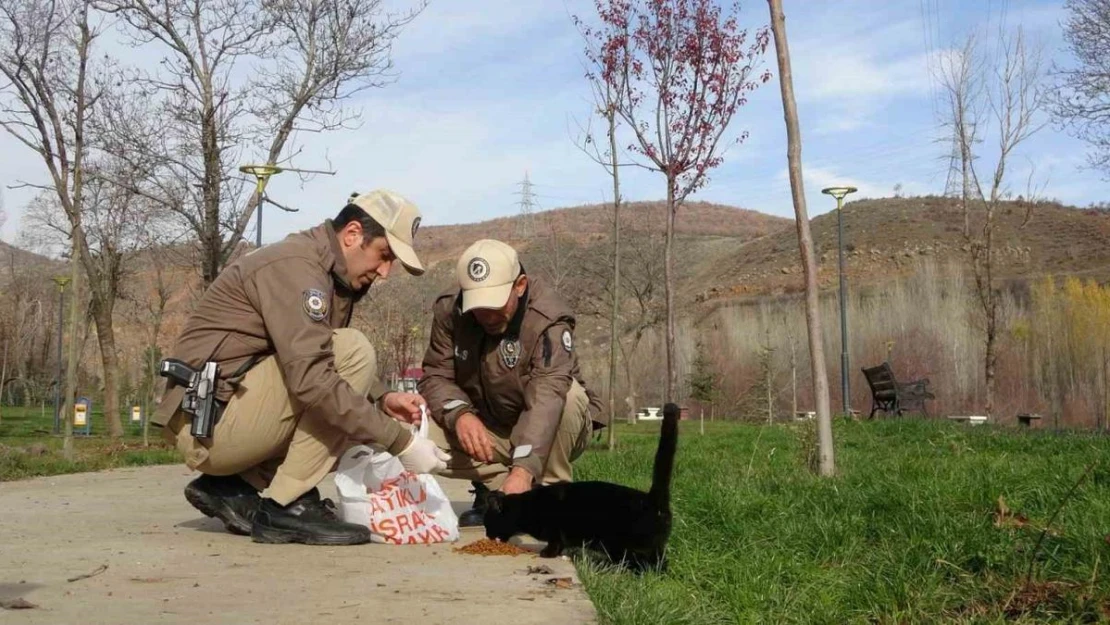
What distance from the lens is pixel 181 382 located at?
435cm

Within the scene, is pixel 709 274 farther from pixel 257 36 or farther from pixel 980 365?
pixel 257 36

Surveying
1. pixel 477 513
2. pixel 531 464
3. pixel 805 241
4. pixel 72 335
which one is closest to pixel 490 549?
pixel 531 464

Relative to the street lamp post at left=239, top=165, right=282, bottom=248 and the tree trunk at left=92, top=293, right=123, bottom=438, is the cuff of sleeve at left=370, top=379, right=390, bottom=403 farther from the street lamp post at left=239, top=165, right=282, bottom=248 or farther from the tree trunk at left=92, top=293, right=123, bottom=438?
the tree trunk at left=92, top=293, right=123, bottom=438

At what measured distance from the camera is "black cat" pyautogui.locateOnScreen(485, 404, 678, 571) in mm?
3742

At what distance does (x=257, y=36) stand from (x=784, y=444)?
1120cm

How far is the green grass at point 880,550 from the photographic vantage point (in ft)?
10.4

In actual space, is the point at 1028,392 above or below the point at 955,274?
below

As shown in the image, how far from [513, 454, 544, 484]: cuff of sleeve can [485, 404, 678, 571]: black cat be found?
0.95ft

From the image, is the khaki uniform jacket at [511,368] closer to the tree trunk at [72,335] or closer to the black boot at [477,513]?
the black boot at [477,513]

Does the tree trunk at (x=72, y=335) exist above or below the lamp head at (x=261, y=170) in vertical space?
below

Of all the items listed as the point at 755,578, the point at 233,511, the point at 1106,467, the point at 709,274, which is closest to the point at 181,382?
the point at 233,511

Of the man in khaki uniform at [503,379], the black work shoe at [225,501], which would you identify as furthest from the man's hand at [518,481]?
the black work shoe at [225,501]

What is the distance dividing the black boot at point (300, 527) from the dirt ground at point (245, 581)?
69 mm

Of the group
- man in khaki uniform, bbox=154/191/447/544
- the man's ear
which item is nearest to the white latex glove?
man in khaki uniform, bbox=154/191/447/544
